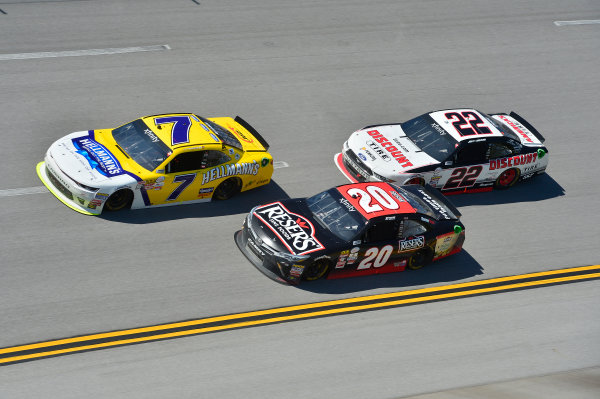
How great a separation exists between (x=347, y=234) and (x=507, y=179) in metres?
5.85

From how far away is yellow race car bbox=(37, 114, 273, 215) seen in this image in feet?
47.1

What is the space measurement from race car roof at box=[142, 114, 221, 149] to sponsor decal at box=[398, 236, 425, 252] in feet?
14.0

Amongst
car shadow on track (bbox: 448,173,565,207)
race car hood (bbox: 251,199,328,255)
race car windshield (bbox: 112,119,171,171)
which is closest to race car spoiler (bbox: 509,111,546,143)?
car shadow on track (bbox: 448,173,565,207)

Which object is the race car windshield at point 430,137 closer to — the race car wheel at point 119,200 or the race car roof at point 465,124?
the race car roof at point 465,124

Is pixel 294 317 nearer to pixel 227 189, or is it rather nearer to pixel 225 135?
pixel 227 189

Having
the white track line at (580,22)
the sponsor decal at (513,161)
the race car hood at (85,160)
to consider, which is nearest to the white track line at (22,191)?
the race car hood at (85,160)

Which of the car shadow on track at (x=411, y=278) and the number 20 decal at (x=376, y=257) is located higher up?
the number 20 decal at (x=376, y=257)

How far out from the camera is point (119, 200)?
14570 mm

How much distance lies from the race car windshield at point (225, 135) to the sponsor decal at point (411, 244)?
4.07 m

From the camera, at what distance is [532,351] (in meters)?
12.9

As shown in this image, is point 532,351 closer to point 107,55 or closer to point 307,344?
point 307,344

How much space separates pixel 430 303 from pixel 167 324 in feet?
15.5

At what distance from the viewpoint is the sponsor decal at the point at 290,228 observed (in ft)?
43.5

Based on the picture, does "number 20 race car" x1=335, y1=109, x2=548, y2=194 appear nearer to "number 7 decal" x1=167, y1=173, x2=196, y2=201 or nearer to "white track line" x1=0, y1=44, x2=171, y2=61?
"number 7 decal" x1=167, y1=173, x2=196, y2=201
